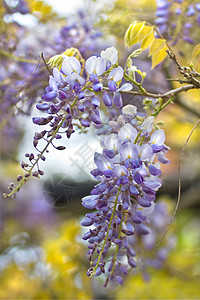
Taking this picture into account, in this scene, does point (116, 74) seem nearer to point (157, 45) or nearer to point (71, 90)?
point (71, 90)

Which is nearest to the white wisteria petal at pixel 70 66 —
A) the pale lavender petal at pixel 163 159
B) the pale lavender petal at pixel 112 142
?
the pale lavender petal at pixel 112 142

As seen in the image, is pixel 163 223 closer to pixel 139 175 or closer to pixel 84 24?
pixel 84 24

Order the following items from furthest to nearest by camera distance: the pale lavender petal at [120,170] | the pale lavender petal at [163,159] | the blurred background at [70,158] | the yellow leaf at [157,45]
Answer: the blurred background at [70,158]
the yellow leaf at [157,45]
the pale lavender petal at [163,159]
the pale lavender petal at [120,170]

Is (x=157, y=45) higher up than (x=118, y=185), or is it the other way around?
(x=157, y=45)

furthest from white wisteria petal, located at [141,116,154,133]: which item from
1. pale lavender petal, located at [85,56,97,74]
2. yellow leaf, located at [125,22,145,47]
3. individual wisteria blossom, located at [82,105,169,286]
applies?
yellow leaf, located at [125,22,145,47]

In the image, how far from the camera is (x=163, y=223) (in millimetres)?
1880

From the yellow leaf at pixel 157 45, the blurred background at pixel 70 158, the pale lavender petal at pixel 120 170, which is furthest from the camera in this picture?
the blurred background at pixel 70 158

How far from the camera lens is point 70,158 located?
2.78ft

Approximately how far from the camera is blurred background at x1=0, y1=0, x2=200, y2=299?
3.14ft

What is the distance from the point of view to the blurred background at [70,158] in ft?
3.14

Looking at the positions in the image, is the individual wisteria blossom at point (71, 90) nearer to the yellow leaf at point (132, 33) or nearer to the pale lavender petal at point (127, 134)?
the pale lavender petal at point (127, 134)

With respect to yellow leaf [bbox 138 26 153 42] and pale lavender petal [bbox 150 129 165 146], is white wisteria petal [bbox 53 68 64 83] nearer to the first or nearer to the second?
pale lavender petal [bbox 150 129 165 146]

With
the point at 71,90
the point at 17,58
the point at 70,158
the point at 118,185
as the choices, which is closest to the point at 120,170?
the point at 118,185

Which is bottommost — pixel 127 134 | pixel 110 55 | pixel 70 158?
pixel 70 158
